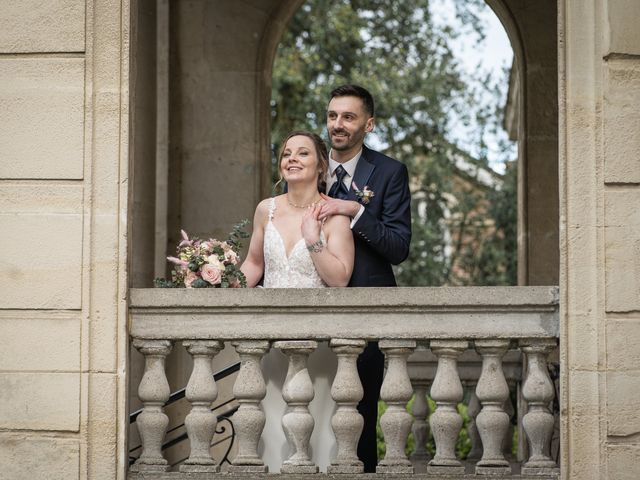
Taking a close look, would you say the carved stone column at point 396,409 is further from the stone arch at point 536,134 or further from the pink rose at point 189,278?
the stone arch at point 536,134

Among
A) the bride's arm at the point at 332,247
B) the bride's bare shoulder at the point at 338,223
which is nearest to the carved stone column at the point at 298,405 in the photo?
the bride's arm at the point at 332,247

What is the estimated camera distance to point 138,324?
6691 mm

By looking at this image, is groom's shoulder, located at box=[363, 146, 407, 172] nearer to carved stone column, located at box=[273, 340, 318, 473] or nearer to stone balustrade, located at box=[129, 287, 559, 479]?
stone balustrade, located at box=[129, 287, 559, 479]

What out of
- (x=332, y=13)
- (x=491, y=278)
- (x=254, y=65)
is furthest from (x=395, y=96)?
(x=254, y=65)

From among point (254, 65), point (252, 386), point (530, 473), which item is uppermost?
point (254, 65)

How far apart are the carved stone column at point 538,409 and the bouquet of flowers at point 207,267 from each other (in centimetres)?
158

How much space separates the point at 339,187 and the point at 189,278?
1.12m

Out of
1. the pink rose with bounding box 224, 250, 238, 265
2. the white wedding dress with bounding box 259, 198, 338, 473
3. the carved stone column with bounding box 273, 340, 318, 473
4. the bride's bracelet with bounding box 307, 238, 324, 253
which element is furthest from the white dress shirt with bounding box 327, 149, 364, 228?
the carved stone column with bounding box 273, 340, 318, 473

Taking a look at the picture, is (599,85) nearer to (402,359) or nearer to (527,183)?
(402,359)

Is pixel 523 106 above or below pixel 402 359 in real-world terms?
above

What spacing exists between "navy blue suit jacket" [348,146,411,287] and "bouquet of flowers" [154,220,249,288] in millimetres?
658

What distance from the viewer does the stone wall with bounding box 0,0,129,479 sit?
6.55 m

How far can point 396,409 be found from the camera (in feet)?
21.5

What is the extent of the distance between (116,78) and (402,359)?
6.68 ft
